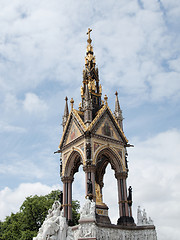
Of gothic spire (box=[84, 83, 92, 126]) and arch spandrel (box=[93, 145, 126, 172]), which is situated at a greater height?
gothic spire (box=[84, 83, 92, 126])

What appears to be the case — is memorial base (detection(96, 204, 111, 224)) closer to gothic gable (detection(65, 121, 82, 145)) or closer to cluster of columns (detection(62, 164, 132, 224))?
cluster of columns (detection(62, 164, 132, 224))

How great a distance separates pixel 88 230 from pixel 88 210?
47.2 inches

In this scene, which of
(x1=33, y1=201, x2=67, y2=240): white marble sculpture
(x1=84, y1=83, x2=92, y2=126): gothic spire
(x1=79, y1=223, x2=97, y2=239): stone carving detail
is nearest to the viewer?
(x1=79, y1=223, x2=97, y2=239): stone carving detail

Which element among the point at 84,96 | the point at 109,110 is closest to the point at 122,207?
the point at 109,110

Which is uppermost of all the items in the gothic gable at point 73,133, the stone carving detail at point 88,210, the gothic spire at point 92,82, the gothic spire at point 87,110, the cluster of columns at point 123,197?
the gothic spire at point 92,82

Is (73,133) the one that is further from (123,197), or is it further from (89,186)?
(123,197)

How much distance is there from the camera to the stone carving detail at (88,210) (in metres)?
18.5

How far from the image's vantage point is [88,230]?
18.0 meters

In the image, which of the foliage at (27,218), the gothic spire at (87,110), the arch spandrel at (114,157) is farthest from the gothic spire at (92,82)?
the foliage at (27,218)

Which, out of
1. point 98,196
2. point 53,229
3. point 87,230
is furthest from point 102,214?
point 53,229

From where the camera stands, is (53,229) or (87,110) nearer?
(53,229)

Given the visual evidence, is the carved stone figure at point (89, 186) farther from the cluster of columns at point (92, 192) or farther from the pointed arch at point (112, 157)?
the pointed arch at point (112, 157)

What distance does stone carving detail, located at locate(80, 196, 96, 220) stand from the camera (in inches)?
728

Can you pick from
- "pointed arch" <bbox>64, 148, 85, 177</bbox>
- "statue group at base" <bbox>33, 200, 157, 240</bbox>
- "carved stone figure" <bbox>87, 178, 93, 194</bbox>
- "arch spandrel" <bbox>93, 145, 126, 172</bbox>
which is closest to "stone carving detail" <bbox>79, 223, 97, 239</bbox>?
"statue group at base" <bbox>33, 200, 157, 240</bbox>
